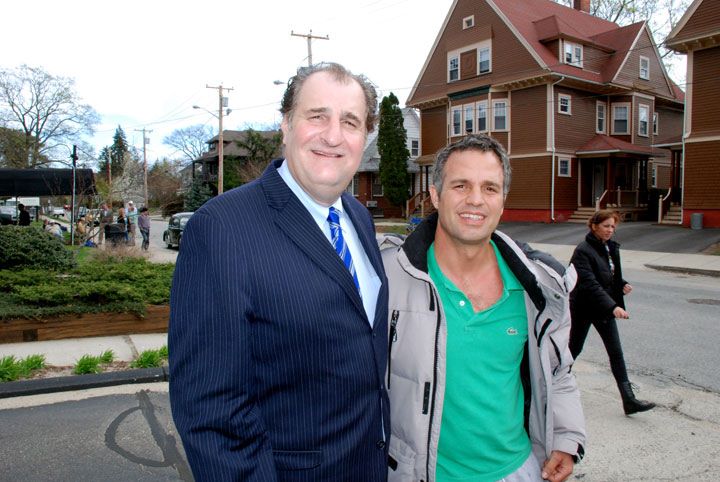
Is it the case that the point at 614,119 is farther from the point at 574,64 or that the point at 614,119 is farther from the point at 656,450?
the point at 656,450

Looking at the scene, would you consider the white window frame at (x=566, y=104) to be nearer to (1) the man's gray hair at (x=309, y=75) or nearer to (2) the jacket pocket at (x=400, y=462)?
(1) the man's gray hair at (x=309, y=75)

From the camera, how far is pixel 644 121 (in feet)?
104

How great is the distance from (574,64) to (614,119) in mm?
4336

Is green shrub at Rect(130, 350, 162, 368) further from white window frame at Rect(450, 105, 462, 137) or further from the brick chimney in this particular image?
the brick chimney

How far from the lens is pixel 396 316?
222cm

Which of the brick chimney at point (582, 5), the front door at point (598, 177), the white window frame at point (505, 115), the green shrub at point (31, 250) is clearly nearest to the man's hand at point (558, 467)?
the green shrub at point (31, 250)

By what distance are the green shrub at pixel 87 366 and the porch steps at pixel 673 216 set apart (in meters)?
25.4

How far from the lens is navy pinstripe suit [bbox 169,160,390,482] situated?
156cm

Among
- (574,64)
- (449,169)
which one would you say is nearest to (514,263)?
(449,169)

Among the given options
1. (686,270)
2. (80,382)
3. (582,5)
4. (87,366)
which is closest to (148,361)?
(87,366)

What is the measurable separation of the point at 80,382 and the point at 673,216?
26.4 meters

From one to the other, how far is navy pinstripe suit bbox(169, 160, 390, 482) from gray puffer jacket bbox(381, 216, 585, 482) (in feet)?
0.91

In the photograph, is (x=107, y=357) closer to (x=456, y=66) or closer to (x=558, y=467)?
(x=558, y=467)

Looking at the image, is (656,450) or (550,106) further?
(550,106)
